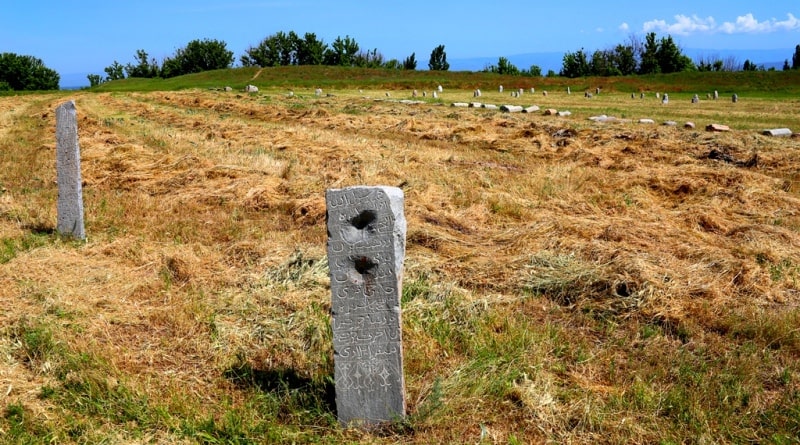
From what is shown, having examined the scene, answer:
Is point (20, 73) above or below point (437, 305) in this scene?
above

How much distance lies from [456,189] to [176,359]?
6.63 meters

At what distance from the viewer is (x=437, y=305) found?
6.02 m

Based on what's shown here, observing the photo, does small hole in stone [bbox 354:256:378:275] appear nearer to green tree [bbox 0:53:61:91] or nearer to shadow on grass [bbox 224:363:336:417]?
shadow on grass [bbox 224:363:336:417]

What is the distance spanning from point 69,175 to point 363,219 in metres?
5.77

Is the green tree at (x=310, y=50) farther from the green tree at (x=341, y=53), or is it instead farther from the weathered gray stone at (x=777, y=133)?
the weathered gray stone at (x=777, y=133)

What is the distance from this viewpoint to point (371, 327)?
416cm

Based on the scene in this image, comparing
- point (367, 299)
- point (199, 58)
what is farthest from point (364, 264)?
point (199, 58)

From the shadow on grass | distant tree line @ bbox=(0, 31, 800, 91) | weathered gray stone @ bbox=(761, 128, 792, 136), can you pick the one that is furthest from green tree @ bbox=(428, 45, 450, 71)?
the shadow on grass

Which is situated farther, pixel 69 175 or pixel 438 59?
pixel 438 59

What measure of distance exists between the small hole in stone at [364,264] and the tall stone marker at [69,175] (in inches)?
213

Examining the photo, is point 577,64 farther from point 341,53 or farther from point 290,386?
point 290,386

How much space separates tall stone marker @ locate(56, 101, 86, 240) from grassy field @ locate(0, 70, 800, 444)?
10.9 inches

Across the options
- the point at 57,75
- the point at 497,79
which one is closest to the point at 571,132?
the point at 497,79

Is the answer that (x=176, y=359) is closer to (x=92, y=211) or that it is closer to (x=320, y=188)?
(x=92, y=211)
